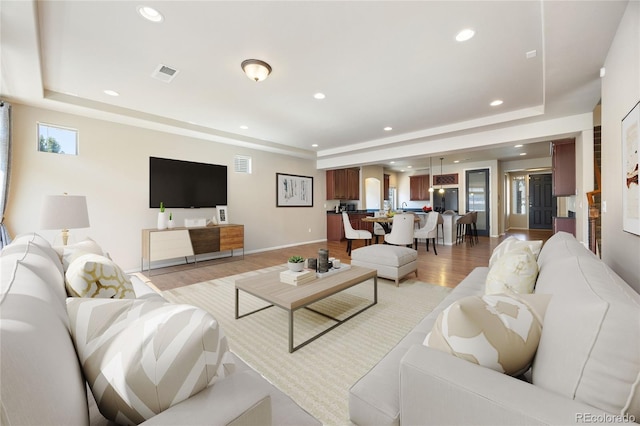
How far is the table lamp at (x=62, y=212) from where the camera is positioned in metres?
2.54

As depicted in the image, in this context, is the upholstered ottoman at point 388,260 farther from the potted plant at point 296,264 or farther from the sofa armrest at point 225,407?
the sofa armrest at point 225,407

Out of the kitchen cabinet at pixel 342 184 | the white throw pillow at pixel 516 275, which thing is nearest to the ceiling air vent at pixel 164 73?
the white throw pillow at pixel 516 275

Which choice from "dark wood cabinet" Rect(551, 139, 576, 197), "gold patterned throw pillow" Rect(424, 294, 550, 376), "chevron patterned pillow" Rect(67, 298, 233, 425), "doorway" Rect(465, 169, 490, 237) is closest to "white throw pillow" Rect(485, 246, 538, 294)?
"gold patterned throw pillow" Rect(424, 294, 550, 376)

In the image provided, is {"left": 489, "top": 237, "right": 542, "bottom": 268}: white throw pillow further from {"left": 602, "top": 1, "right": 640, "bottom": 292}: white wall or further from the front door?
the front door

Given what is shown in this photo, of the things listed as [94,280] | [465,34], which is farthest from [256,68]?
[94,280]

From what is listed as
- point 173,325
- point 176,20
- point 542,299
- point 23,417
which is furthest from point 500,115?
point 23,417

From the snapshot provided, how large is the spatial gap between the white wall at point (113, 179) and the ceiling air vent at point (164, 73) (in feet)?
6.17

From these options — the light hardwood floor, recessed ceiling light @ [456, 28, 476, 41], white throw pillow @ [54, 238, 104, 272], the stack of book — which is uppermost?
recessed ceiling light @ [456, 28, 476, 41]

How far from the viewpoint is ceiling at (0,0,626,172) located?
2.01 metres

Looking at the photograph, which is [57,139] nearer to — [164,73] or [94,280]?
[164,73]

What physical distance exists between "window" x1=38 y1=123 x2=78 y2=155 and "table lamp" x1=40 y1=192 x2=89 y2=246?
1.78 metres

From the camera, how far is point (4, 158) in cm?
316

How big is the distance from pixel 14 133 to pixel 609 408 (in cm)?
569

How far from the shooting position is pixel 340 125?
16.0 ft
